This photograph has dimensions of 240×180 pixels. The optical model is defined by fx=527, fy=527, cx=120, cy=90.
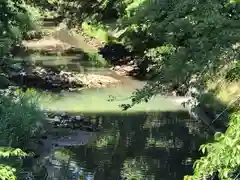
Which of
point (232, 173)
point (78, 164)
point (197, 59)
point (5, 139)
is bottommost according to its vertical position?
point (78, 164)

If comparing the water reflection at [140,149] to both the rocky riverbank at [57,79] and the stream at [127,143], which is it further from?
the rocky riverbank at [57,79]

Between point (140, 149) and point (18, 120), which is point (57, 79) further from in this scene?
point (18, 120)

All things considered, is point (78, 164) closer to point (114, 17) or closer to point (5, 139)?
point (5, 139)

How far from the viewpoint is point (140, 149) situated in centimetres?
1217

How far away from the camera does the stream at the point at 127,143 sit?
10.6 metres

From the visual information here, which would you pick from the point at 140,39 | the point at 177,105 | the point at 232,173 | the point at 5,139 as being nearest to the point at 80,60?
the point at 140,39

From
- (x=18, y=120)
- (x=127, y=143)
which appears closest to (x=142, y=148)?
(x=127, y=143)

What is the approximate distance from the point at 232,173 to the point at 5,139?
611 cm

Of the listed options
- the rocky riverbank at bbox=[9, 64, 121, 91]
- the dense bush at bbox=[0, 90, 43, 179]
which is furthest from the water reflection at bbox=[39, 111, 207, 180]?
the rocky riverbank at bbox=[9, 64, 121, 91]

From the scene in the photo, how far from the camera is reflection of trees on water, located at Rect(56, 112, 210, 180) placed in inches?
424

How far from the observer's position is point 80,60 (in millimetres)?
24703

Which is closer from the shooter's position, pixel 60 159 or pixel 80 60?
pixel 60 159

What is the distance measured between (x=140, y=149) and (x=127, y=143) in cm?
55

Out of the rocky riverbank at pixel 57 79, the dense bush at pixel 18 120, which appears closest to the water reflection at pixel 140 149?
the dense bush at pixel 18 120
